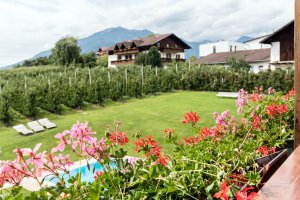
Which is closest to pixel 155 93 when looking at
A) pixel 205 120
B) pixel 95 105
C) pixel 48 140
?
pixel 95 105

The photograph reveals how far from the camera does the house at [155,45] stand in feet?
107

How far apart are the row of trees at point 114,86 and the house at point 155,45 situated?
13242 millimetres

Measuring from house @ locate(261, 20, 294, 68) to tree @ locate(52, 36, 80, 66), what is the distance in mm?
23666

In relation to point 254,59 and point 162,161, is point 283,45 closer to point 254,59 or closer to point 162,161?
point 254,59

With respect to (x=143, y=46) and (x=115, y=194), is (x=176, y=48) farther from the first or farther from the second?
(x=115, y=194)

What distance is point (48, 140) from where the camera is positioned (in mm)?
8711

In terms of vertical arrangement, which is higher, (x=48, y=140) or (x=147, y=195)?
(x=147, y=195)

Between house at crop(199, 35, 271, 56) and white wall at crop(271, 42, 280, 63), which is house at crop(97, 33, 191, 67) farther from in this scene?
white wall at crop(271, 42, 280, 63)

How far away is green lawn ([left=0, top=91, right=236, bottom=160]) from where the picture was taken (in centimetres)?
855

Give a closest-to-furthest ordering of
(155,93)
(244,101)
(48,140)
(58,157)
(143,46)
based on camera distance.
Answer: (58,157) < (244,101) < (48,140) < (155,93) < (143,46)

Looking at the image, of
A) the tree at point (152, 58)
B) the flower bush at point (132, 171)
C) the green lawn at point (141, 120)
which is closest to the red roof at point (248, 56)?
the tree at point (152, 58)

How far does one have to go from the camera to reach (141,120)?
1031cm

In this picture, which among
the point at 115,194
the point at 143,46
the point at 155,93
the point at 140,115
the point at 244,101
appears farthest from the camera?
the point at 143,46

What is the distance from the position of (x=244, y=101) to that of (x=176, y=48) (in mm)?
32407
